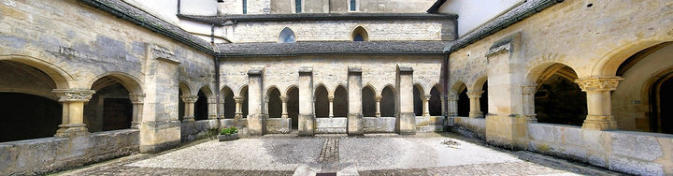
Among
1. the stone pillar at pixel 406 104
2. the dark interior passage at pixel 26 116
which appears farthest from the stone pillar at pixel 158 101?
the stone pillar at pixel 406 104

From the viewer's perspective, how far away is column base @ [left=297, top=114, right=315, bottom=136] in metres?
9.98

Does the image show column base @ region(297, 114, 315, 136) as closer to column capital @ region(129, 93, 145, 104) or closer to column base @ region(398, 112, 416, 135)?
column base @ region(398, 112, 416, 135)

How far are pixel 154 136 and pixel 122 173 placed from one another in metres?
2.26

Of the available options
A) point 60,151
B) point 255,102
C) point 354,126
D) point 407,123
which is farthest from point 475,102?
point 60,151

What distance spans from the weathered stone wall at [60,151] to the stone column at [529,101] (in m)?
12.5

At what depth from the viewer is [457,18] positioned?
44.0 ft

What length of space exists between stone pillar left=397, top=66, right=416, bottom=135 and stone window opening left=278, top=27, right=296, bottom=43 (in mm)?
7358

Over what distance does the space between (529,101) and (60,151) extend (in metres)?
12.8

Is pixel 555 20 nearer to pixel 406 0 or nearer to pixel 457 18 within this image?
pixel 457 18

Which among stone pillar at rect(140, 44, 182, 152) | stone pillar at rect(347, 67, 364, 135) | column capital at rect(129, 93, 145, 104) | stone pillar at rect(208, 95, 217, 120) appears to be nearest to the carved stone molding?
stone pillar at rect(140, 44, 182, 152)

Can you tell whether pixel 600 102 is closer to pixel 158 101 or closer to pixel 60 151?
pixel 158 101

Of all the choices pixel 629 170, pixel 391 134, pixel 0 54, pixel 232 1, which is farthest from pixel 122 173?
pixel 232 1

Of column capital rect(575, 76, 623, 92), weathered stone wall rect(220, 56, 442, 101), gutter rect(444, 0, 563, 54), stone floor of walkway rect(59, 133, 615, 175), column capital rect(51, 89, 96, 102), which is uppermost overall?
gutter rect(444, 0, 563, 54)

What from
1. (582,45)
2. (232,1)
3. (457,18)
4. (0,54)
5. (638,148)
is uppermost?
(232,1)
